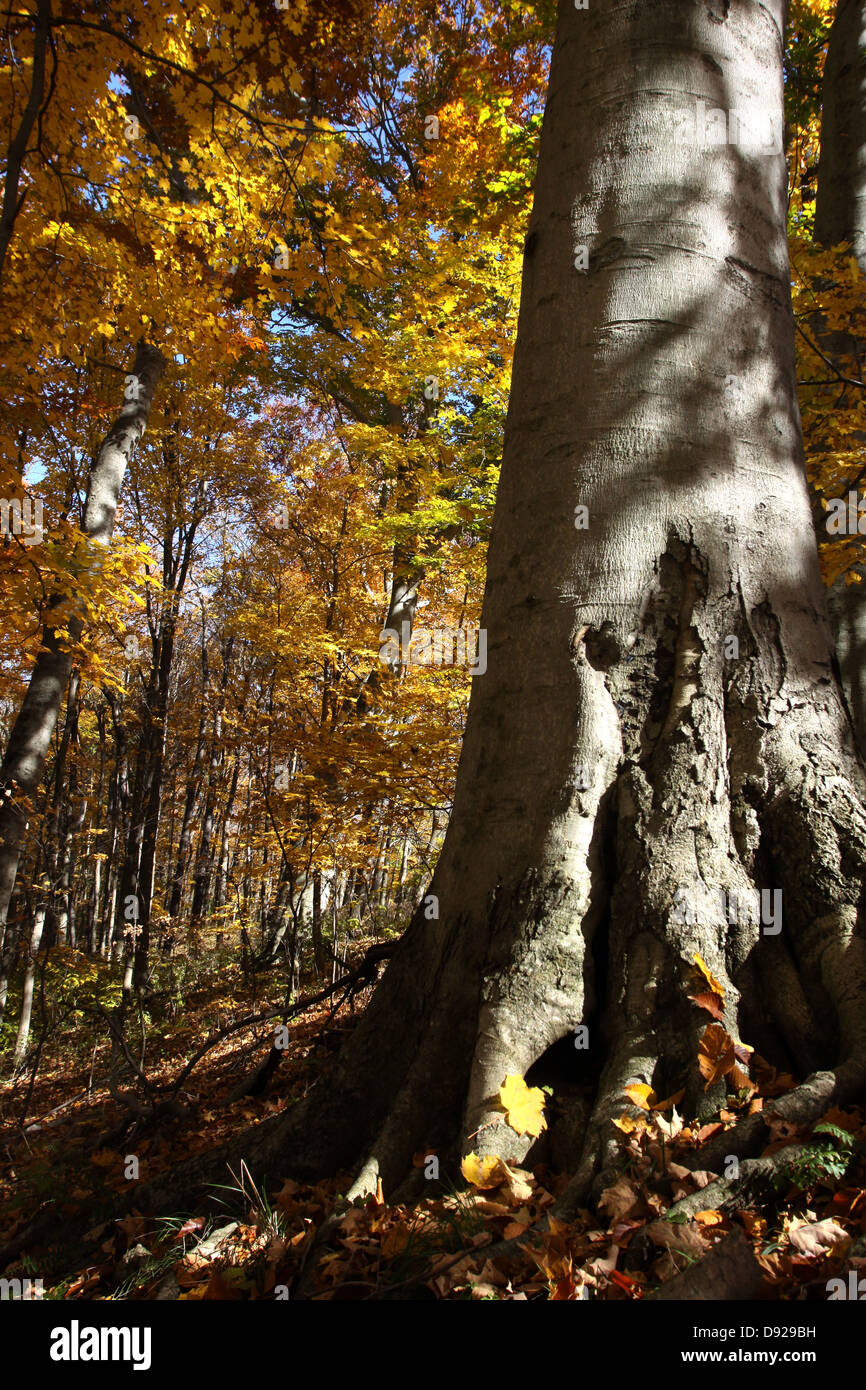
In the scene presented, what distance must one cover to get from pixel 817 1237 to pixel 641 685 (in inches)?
54.2

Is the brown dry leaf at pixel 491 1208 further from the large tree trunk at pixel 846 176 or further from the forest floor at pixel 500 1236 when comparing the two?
the large tree trunk at pixel 846 176

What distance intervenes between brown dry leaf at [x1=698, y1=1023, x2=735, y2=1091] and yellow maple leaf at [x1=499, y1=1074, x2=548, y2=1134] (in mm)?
423

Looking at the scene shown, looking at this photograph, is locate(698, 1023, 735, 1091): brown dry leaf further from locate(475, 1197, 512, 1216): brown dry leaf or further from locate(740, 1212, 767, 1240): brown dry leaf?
locate(475, 1197, 512, 1216): brown dry leaf

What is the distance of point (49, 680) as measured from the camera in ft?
24.7

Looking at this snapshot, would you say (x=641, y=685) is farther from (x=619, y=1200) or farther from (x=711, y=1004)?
(x=619, y=1200)

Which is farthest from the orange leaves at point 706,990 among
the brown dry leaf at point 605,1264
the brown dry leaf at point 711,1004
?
the brown dry leaf at point 605,1264

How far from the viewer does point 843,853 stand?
80.7 inches

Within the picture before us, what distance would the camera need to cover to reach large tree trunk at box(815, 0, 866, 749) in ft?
16.5

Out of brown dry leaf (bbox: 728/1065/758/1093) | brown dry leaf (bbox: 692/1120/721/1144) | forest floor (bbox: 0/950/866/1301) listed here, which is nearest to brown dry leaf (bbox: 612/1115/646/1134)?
forest floor (bbox: 0/950/866/1301)

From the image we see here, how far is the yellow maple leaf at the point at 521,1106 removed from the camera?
1904 mm

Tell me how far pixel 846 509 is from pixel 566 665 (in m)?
3.52

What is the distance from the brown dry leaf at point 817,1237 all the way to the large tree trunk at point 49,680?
6284mm

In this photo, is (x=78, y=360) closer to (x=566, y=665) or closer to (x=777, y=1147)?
(x=566, y=665)

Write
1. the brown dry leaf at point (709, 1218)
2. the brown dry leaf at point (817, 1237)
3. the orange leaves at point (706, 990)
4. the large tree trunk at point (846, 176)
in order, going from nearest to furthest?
the brown dry leaf at point (817, 1237) < the brown dry leaf at point (709, 1218) < the orange leaves at point (706, 990) < the large tree trunk at point (846, 176)
